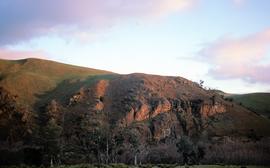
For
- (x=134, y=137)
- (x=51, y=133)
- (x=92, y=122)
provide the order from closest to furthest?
(x=51, y=133) → (x=134, y=137) → (x=92, y=122)

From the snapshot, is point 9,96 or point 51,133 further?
point 9,96

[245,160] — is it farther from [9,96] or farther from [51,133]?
[9,96]

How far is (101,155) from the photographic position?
5906 inches

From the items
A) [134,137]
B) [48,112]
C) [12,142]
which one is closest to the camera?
[134,137]

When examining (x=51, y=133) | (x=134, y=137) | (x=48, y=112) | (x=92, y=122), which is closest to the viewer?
(x=51, y=133)

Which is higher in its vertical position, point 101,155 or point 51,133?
point 51,133

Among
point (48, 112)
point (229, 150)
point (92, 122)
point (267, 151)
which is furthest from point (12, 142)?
point (267, 151)

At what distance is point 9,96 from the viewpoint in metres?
197

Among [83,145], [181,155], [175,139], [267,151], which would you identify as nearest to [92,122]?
[83,145]

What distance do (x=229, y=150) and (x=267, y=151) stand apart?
15.5 meters

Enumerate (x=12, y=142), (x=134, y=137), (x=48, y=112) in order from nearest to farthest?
1. (x=134, y=137)
2. (x=12, y=142)
3. (x=48, y=112)

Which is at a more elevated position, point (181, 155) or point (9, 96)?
point (9, 96)

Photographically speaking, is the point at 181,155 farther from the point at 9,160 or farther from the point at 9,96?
the point at 9,96

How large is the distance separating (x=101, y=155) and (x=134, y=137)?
13334 millimetres
